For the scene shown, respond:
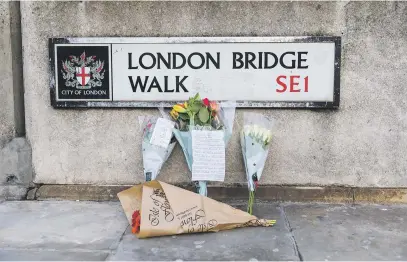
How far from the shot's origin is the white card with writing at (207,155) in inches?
165

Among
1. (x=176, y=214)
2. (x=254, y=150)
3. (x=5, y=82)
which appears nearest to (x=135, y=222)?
(x=176, y=214)

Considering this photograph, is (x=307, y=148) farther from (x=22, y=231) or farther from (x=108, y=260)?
(x=22, y=231)

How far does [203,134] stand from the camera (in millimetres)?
4195

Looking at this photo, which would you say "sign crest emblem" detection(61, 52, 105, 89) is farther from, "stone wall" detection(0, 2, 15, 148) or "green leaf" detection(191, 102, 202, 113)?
"green leaf" detection(191, 102, 202, 113)

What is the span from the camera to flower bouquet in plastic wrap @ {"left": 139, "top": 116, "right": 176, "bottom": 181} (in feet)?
14.3

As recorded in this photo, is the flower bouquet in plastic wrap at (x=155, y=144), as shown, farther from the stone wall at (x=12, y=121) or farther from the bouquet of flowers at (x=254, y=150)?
the stone wall at (x=12, y=121)

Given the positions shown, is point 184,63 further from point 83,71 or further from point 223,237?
point 223,237

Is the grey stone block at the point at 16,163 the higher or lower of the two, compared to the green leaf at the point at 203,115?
lower

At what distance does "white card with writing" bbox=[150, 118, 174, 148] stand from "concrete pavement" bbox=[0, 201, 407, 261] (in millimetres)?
693

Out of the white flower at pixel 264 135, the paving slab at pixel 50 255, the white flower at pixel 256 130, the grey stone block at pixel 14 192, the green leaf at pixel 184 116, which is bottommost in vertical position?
the paving slab at pixel 50 255

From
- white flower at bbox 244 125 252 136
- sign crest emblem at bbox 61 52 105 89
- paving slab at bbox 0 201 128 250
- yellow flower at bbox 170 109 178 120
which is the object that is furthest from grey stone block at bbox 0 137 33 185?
white flower at bbox 244 125 252 136

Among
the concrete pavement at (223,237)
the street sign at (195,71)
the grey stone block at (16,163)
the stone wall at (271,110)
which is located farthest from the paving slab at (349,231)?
the grey stone block at (16,163)

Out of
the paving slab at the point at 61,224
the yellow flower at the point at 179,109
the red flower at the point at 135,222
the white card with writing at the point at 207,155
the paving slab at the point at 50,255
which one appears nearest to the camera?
the paving slab at the point at 50,255

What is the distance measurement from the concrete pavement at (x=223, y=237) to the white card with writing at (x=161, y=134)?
693mm
